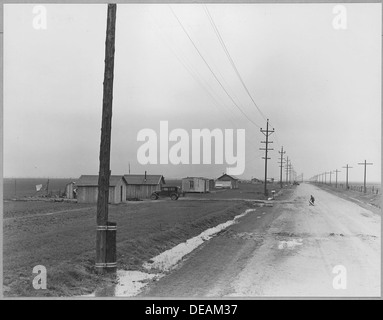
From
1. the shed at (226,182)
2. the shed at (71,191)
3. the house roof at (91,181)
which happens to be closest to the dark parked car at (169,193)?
the house roof at (91,181)

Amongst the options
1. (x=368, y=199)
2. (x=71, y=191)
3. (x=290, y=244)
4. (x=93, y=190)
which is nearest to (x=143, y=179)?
(x=71, y=191)

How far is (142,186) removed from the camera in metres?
53.1

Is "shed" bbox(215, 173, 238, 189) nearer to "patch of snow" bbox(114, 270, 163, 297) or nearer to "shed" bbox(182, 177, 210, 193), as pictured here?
"shed" bbox(182, 177, 210, 193)

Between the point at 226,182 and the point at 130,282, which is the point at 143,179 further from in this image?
the point at 226,182

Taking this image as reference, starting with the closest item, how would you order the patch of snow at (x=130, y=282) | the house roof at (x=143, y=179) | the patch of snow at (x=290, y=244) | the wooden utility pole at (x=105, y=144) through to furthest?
the patch of snow at (x=130, y=282), the wooden utility pole at (x=105, y=144), the patch of snow at (x=290, y=244), the house roof at (x=143, y=179)

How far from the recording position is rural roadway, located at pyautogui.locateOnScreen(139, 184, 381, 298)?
920cm

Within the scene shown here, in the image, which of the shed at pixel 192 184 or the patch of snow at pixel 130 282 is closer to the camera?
the patch of snow at pixel 130 282

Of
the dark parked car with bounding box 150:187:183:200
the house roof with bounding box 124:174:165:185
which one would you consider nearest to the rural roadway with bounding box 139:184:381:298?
the dark parked car with bounding box 150:187:183:200

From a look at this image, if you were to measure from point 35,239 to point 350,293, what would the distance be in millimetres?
10675

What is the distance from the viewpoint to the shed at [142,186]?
52.2 m

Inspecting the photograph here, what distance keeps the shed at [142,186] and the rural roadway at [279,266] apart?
110ft

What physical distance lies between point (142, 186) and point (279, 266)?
4226 cm

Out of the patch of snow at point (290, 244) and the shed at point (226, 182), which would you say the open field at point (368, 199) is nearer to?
the patch of snow at point (290, 244)

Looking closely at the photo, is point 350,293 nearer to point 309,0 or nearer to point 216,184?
point 309,0
